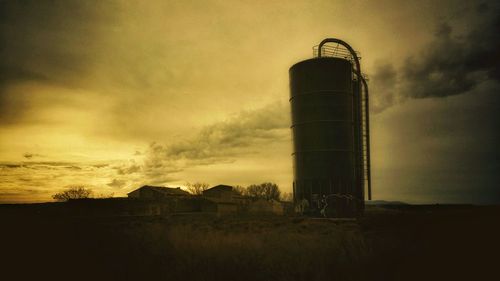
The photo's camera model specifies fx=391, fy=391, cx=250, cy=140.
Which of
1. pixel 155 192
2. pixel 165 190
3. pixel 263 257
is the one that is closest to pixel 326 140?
pixel 263 257

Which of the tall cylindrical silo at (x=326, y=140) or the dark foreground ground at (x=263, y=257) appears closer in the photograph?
the dark foreground ground at (x=263, y=257)

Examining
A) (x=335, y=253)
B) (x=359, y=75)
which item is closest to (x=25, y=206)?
(x=359, y=75)

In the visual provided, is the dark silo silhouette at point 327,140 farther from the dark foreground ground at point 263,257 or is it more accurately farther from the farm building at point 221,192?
the farm building at point 221,192

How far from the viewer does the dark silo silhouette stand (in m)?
32.2

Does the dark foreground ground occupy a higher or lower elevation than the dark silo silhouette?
lower

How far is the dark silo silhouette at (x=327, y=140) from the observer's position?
3216 cm

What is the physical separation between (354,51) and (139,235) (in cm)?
2896

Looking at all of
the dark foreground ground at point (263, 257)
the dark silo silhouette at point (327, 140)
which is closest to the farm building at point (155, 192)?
the dark silo silhouette at point (327, 140)

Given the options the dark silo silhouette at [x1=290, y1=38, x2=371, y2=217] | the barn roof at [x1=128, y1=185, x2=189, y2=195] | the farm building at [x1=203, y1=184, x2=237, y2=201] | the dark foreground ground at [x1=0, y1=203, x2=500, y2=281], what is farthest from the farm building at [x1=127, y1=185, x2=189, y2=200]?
the dark foreground ground at [x1=0, y1=203, x2=500, y2=281]

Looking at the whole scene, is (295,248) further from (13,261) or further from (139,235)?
(13,261)

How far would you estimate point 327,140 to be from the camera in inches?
1265

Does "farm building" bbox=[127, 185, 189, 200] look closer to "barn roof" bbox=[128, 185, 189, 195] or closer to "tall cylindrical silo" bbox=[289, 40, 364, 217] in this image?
"barn roof" bbox=[128, 185, 189, 195]

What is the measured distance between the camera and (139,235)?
13.0m

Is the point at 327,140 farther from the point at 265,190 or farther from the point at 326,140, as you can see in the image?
the point at 265,190
